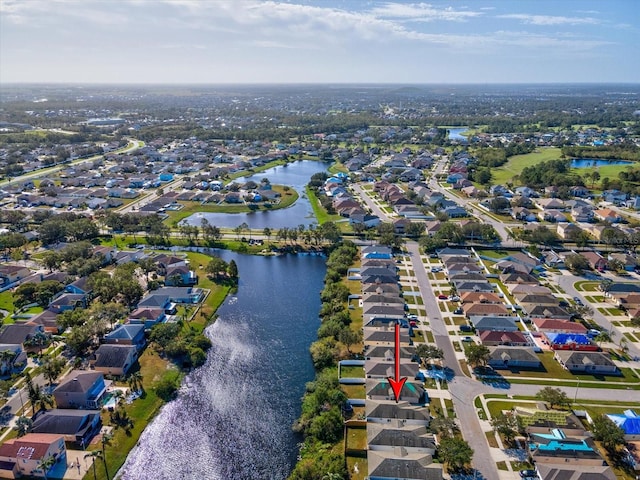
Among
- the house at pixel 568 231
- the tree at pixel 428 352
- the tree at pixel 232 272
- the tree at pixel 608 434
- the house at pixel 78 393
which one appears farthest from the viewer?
the house at pixel 568 231

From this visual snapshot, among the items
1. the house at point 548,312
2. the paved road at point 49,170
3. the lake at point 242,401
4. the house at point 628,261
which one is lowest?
the lake at point 242,401

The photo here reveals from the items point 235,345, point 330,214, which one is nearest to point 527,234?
point 330,214

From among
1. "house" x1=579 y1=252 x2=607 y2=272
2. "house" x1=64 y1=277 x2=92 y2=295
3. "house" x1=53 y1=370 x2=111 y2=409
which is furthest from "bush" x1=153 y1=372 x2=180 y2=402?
"house" x1=579 y1=252 x2=607 y2=272

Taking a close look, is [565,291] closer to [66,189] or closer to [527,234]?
[527,234]

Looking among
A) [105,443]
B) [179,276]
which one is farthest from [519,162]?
[105,443]

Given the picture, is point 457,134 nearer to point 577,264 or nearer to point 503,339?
point 577,264

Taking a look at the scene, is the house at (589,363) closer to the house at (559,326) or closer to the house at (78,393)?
the house at (559,326)

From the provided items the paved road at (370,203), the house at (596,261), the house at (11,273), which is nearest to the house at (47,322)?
the house at (11,273)
